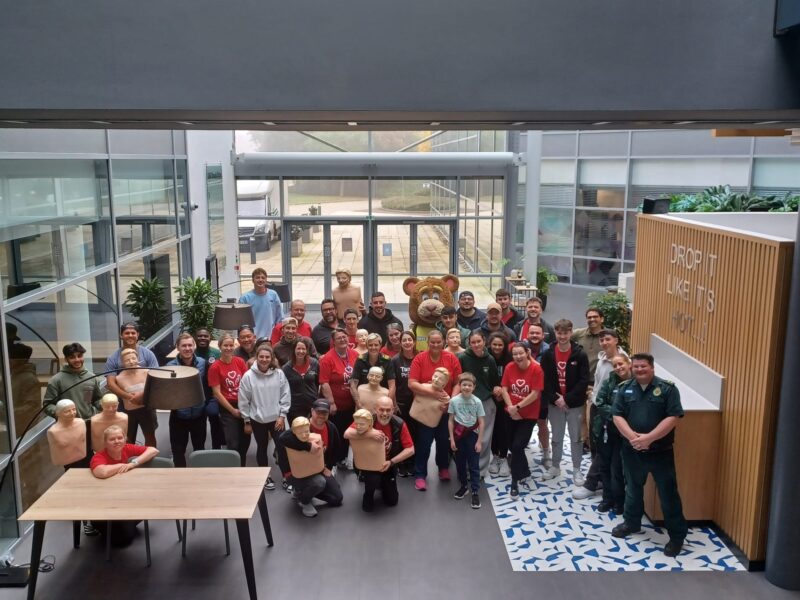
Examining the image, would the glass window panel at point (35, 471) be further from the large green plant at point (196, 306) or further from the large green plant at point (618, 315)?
the large green plant at point (618, 315)

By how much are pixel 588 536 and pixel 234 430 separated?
414 cm

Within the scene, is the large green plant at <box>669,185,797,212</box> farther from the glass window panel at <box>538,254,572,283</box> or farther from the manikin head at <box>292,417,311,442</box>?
the manikin head at <box>292,417,311,442</box>

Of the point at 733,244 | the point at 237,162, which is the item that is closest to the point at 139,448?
the point at 733,244

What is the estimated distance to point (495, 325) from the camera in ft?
30.7

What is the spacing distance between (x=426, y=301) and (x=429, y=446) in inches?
84.0

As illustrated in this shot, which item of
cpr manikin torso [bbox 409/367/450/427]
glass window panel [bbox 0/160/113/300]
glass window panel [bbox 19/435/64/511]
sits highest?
glass window panel [bbox 0/160/113/300]

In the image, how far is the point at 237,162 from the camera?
17.2 meters

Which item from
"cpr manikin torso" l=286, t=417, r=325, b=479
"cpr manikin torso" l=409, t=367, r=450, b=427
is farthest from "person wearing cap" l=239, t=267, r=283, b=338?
"cpr manikin torso" l=286, t=417, r=325, b=479

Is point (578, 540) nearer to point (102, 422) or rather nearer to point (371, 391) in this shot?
point (371, 391)

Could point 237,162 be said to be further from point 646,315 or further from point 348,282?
point 646,315

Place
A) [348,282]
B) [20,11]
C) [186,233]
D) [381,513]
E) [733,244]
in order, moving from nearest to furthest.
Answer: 1. [20,11]
2. [733,244]
3. [381,513]
4. [348,282]
5. [186,233]

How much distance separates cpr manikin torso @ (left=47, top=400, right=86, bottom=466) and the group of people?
258 millimetres

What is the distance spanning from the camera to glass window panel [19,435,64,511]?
7824 mm

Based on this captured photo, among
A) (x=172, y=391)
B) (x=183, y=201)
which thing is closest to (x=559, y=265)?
(x=183, y=201)
